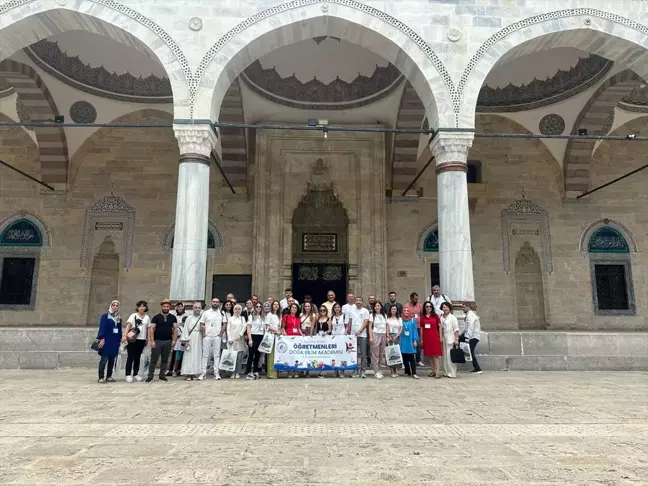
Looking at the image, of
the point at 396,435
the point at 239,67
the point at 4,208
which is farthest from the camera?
the point at 4,208

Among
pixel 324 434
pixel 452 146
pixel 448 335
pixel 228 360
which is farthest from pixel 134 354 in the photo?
pixel 452 146

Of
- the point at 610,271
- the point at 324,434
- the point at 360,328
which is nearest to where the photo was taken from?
the point at 324,434

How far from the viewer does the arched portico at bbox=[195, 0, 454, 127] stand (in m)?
7.66

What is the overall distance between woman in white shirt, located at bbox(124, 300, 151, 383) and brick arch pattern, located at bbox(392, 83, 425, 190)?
773 centimetres

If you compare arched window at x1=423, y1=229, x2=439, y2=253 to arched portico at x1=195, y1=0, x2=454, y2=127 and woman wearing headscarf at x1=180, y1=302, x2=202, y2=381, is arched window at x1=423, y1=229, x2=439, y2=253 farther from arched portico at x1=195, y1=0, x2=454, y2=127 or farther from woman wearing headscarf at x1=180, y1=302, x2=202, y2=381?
woman wearing headscarf at x1=180, y1=302, x2=202, y2=381

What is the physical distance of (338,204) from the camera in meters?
12.4

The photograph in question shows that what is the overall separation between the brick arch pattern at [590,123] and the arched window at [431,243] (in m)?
3.67

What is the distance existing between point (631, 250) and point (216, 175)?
10926mm

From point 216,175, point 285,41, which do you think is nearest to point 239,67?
point 285,41

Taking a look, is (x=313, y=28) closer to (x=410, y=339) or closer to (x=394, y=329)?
(x=394, y=329)

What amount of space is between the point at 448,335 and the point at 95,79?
9.96 metres

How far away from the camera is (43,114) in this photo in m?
11.1

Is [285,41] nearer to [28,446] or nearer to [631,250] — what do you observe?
[28,446]

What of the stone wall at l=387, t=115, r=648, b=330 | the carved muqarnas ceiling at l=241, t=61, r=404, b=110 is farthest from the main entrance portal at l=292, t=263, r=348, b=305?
the carved muqarnas ceiling at l=241, t=61, r=404, b=110
